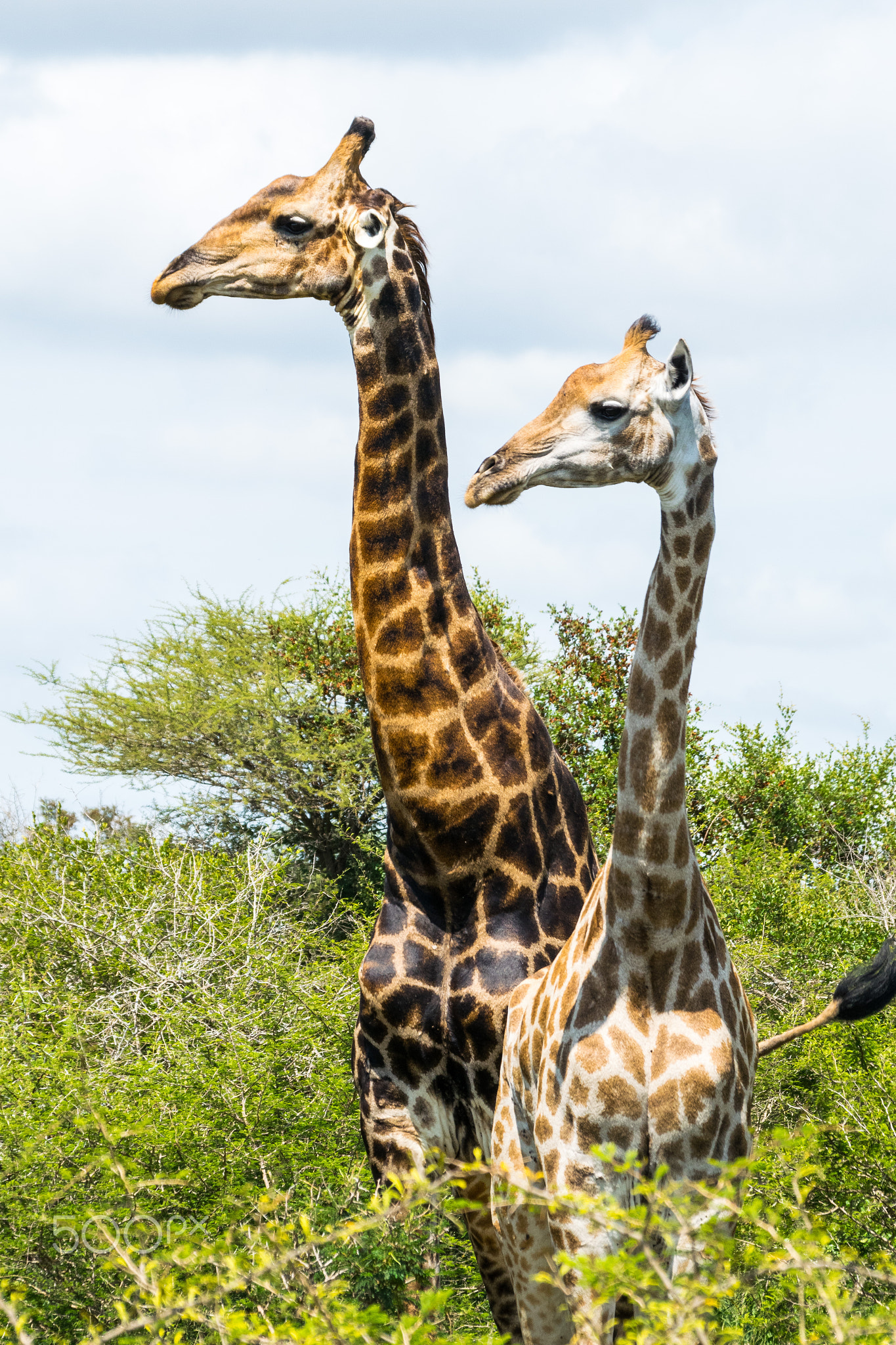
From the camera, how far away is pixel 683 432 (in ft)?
11.9

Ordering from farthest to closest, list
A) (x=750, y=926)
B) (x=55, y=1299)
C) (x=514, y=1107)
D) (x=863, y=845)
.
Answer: (x=863, y=845) → (x=750, y=926) → (x=55, y=1299) → (x=514, y=1107)

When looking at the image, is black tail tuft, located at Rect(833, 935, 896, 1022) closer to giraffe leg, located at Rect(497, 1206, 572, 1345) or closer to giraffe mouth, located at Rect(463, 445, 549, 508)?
giraffe leg, located at Rect(497, 1206, 572, 1345)

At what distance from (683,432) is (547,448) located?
370 millimetres

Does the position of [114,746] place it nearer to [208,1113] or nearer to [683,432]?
[208,1113]

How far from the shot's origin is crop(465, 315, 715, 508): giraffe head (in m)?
3.60

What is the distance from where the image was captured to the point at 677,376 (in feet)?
11.8

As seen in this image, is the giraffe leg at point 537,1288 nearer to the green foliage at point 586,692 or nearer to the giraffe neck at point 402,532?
the giraffe neck at point 402,532

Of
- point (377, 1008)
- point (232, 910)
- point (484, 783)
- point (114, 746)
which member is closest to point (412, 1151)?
point (377, 1008)

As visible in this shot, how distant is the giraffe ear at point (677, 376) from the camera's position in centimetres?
360

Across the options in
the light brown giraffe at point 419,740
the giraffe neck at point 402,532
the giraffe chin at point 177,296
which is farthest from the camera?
the giraffe chin at point 177,296

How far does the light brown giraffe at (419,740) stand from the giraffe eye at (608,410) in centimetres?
136

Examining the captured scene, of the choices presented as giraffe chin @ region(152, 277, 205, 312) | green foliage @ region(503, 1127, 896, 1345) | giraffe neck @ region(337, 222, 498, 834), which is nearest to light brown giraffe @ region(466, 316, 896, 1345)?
green foliage @ region(503, 1127, 896, 1345)

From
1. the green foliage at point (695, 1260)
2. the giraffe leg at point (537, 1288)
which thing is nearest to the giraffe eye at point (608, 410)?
the green foliage at point (695, 1260)

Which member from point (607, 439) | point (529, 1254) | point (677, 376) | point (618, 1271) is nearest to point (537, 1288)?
point (529, 1254)
